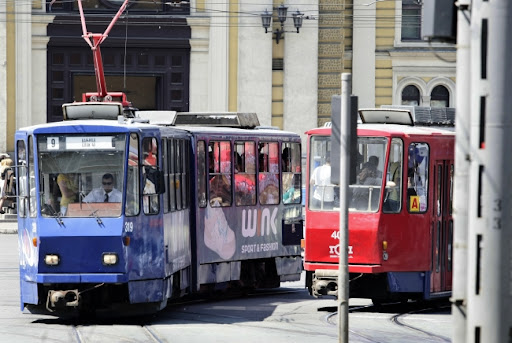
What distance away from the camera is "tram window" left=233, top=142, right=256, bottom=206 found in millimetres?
Result: 20766

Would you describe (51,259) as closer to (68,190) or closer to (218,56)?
(68,190)

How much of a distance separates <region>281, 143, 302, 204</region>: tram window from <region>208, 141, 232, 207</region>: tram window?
1.73 metres

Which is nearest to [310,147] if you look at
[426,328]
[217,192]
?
[217,192]

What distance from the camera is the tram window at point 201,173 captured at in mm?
19688

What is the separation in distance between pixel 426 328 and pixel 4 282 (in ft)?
25.2

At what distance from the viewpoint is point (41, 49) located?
40312mm

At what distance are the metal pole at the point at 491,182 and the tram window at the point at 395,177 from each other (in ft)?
37.9

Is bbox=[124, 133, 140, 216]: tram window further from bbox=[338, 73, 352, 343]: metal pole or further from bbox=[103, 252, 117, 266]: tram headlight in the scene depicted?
bbox=[338, 73, 352, 343]: metal pole

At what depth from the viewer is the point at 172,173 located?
18438 mm

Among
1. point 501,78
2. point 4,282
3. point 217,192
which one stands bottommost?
point 4,282

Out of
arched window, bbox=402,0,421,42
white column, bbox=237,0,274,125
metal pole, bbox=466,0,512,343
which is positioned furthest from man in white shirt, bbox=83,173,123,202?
arched window, bbox=402,0,421,42

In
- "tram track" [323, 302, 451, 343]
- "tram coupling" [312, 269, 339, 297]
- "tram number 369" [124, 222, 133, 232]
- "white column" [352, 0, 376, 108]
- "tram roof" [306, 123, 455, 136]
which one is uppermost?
"white column" [352, 0, 376, 108]

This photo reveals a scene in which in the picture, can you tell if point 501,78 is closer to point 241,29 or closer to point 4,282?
point 4,282

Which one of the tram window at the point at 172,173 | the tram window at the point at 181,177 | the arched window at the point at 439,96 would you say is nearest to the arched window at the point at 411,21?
the arched window at the point at 439,96
